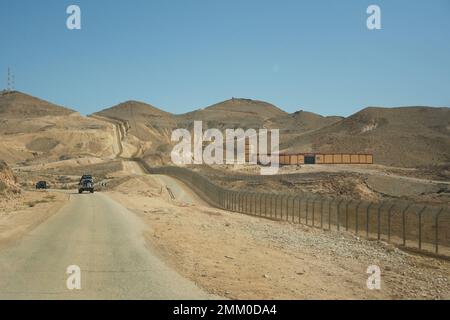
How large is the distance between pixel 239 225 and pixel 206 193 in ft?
106

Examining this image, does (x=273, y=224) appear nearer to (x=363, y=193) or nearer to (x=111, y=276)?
(x=111, y=276)

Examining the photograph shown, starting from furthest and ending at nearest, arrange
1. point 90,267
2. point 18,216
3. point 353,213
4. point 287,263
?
point 353,213
point 18,216
point 287,263
point 90,267

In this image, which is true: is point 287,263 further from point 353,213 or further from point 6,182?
point 6,182

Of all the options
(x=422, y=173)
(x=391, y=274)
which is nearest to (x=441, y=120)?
(x=422, y=173)

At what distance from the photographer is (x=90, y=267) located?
52.9 ft

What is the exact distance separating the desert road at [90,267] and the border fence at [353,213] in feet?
44.7

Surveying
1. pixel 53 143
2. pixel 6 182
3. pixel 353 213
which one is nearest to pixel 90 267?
pixel 353 213

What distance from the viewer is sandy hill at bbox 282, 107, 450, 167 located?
456 feet

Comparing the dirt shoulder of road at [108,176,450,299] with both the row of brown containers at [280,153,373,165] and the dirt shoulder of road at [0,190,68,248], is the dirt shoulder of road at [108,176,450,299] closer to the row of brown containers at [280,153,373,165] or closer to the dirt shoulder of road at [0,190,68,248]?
the dirt shoulder of road at [0,190,68,248]

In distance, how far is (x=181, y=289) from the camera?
43.4 feet

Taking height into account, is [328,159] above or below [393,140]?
below

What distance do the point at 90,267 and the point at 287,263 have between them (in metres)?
6.52

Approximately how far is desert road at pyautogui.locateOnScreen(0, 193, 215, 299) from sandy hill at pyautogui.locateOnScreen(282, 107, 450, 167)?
117 meters

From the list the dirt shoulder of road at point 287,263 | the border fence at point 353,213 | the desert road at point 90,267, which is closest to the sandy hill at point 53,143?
the border fence at point 353,213
